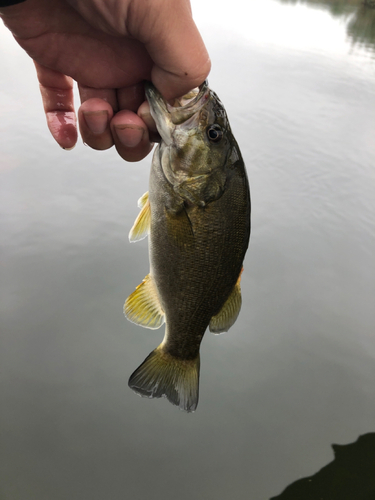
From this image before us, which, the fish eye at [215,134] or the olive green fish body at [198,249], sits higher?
the fish eye at [215,134]

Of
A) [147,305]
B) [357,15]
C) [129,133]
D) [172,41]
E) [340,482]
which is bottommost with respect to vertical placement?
[357,15]

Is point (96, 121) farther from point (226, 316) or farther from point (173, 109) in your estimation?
point (226, 316)

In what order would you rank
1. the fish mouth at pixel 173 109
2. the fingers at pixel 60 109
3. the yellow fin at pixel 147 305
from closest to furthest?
the fish mouth at pixel 173 109, the yellow fin at pixel 147 305, the fingers at pixel 60 109

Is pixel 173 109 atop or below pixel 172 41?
below

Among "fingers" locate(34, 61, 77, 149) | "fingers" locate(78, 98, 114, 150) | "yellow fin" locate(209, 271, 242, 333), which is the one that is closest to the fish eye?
"fingers" locate(78, 98, 114, 150)

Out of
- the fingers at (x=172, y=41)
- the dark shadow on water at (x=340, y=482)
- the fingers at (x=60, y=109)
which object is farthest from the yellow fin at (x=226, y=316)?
the dark shadow on water at (x=340, y=482)

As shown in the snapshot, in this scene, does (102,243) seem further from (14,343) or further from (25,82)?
(25,82)

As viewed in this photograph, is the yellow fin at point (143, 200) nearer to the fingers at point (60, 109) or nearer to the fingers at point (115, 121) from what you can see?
the fingers at point (115, 121)

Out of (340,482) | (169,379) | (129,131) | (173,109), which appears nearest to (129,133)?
(129,131)
